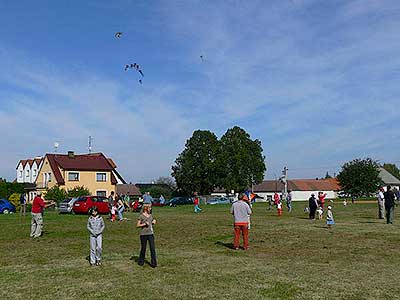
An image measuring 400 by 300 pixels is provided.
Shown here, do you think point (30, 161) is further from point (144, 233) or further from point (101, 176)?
point (144, 233)

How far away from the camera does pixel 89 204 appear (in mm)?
A: 35719

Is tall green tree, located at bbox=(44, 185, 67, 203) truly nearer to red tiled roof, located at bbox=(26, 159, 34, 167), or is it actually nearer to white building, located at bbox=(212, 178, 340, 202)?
red tiled roof, located at bbox=(26, 159, 34, 167)

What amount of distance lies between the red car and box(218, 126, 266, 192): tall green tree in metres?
49.3

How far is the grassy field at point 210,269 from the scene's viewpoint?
28.7 feet

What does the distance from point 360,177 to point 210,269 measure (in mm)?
66129

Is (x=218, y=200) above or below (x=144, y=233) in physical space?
above

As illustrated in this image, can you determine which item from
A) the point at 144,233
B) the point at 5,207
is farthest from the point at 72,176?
the point at 144,233

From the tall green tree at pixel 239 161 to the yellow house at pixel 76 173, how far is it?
941 inches

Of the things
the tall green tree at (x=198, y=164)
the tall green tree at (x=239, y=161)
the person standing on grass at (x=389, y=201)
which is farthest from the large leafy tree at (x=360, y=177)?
the person standing on grass at (x=389, y=201)

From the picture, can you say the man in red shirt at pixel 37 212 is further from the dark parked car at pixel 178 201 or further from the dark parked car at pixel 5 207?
the dark parked car at pixel 178 201

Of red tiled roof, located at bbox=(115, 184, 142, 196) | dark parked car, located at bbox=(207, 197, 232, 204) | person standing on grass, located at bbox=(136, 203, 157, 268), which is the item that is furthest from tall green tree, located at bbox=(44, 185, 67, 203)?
person standing on grass, located at bbox=(136, 203, 157, 268)

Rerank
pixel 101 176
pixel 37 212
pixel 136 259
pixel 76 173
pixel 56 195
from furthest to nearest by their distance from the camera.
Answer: pixel 101 176 → pixel 76 173 → pixel 56 195 → pixel 37 212 → pixel 136 259

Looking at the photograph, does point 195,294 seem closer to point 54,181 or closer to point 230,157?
point 54,181

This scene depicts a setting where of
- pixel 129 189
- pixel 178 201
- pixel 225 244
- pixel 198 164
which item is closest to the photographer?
pixel 225 244
